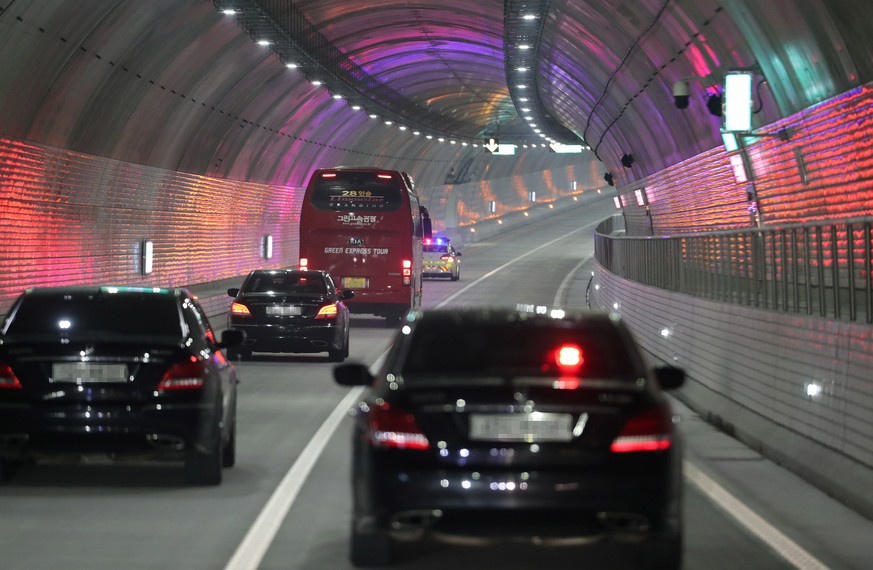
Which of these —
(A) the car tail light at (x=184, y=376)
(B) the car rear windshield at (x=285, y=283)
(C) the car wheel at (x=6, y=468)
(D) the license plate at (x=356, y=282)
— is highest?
(B) the car rear windshield at (x=285, y=283)

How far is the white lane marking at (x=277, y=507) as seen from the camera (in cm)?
817

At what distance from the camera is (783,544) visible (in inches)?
345

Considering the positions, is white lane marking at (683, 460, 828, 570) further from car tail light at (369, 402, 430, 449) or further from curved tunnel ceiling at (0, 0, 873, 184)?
curved tunnel ceiling at (0, 0, 873, 184)

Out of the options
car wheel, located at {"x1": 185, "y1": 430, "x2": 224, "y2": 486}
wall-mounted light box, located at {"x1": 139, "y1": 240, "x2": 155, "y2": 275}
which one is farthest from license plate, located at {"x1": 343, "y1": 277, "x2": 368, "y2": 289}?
car wheel, located at {"x1": 185, "y1": 430, "x2": 224, "y2": 486}

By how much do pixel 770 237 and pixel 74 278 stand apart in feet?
61.8

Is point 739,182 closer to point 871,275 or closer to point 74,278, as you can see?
point 74,278

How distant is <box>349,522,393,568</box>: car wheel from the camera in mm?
7836

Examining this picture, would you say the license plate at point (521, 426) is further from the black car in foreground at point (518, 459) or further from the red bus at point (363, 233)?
the red bus at point (363, 233)

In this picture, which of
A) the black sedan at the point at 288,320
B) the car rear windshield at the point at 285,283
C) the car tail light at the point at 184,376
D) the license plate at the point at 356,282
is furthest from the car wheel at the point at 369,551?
the license plate at the point at 356,282

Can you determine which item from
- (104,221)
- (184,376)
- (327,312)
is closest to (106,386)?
(184,376)

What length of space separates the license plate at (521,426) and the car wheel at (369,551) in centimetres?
101

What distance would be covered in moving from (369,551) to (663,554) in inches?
57.9

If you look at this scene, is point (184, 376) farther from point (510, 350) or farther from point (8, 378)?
point (510, 350)

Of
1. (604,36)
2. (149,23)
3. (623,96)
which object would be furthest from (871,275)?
(623,96)
